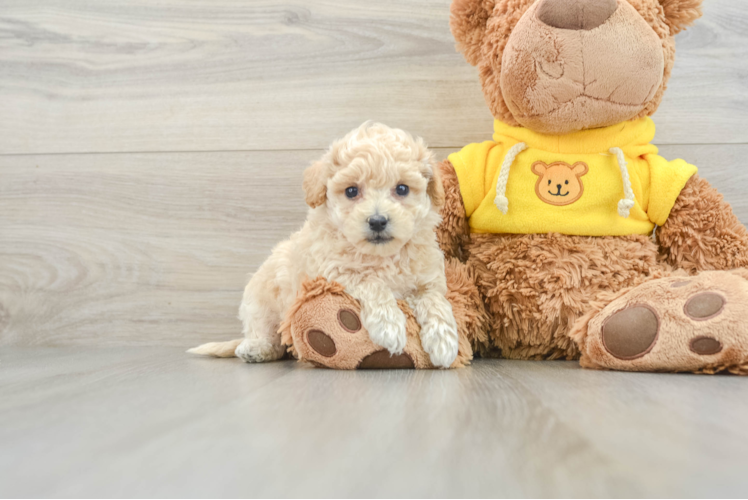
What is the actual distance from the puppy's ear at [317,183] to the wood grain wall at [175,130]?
Result: 394mm

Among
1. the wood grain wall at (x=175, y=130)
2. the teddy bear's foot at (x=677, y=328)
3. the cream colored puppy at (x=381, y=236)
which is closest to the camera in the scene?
the teddy bear's foot at (x=677, y=328)

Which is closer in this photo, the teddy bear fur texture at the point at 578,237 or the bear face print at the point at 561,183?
the teddy bear fur texture at the point at 578,237

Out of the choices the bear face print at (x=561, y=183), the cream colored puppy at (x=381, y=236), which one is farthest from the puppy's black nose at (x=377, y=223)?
the bear face print at (x=561, y=183)

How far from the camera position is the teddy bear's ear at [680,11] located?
99 centimetres

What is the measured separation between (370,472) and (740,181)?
3.96 feet

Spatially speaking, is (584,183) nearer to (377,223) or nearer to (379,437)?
(377,223)

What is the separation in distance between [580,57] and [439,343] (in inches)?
20.4

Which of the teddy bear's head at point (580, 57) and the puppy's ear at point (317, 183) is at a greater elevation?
the teddy bear's head at point (580, 57)

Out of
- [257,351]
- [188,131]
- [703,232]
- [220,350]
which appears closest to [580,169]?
[703,232]

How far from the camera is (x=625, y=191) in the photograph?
976mm

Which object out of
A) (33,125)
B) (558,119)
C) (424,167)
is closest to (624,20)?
(558,119)

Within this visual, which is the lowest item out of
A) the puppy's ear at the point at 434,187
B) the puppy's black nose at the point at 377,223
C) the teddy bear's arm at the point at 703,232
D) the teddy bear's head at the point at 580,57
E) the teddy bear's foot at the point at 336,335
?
the teddy bear's foot at the point at 336,335

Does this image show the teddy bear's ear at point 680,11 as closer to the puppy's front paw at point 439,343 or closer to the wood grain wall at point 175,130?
the wood grain wall at point 175,130

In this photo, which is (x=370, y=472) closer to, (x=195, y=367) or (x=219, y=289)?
(x=195, y=367)
